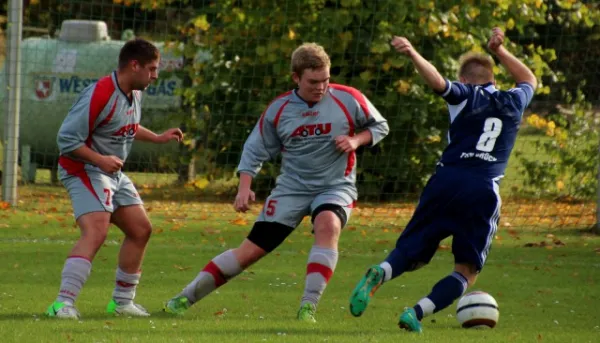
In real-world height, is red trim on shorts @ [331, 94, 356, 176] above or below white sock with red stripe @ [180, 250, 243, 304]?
above

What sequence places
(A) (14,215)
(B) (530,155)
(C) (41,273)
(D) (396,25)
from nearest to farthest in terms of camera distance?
(C) (41,273) → (A) (14,215) → (D) (396,25) → (B) (530,155)

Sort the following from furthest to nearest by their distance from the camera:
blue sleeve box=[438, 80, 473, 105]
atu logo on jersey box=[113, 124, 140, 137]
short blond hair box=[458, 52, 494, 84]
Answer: atu logo on jersey box=[113, 124, 140, 137], short blond hair box=[458, 52, 494, 84], blue sleeve box=[438, 80, 473, 105]

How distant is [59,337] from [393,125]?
10074 mm

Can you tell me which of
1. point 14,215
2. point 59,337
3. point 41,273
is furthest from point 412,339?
point 14,215

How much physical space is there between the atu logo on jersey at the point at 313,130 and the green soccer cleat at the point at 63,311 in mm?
1652

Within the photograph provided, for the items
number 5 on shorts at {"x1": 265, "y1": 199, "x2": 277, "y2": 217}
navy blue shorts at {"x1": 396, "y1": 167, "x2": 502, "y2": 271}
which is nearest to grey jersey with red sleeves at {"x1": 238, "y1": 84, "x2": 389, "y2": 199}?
number 5 on shorts at {"x1": 265, "y1": 199, "x2": 277, "y2": 217}

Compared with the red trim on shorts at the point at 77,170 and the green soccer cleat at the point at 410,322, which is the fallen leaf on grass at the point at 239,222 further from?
the green soccer cleat at the point at 410,322

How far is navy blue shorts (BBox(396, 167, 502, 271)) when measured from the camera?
643 cm

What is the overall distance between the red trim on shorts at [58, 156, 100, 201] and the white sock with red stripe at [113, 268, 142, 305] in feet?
1.98

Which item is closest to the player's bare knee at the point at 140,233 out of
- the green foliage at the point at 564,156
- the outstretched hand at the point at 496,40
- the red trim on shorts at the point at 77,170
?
the red trim on shorts at the point at 77,170

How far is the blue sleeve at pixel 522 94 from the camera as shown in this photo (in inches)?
261

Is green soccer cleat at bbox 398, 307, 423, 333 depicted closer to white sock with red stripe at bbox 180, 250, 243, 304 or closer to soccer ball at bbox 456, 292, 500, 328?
soccer ball at bbox 456, 292, 500, 328

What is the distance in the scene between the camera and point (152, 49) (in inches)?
279

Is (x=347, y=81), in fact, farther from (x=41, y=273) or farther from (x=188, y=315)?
(x=188, y=315)
